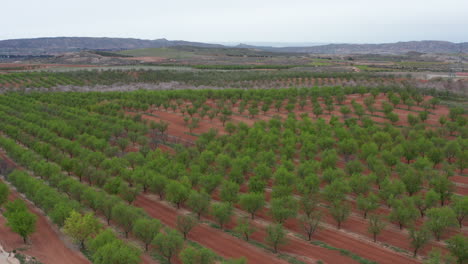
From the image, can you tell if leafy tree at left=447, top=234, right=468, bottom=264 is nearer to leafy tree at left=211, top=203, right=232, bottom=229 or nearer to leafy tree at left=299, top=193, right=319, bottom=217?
leafy tree at left=299, top=193, right=319, bottom=217

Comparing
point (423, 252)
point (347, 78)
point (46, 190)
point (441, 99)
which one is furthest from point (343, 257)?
point (347, 78)

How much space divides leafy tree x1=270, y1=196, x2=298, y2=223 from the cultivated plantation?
0.41 ft

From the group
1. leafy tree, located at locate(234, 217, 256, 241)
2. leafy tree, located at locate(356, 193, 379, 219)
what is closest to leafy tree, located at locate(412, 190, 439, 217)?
leafy tree, located at locate(356, 193, 379, 219)

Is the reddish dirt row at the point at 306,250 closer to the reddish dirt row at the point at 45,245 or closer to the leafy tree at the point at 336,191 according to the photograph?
the leafy tree at the point at 336,191

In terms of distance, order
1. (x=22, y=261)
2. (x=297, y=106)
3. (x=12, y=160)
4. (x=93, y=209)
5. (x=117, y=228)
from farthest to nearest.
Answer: (x=297, y=106) < (x=12, y=160) < (x=93, y=209) < (x=117, y=228) < (x=22, y=261)

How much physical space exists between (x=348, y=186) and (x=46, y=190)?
1268 inches

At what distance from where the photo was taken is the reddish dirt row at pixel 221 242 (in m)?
33.1

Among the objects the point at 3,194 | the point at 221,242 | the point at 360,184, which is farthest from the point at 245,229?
the point at 3,194

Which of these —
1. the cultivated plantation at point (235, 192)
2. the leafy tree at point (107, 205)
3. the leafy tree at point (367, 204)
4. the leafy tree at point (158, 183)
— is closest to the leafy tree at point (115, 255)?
the cultivated plantation at point (235, 192)

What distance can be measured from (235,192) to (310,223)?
31.5 ft

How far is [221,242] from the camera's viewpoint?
1396 inches

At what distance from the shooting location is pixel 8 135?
68938 millimetres

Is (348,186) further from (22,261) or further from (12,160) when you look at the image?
(12,160)

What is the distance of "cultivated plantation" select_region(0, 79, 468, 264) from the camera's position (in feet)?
109
